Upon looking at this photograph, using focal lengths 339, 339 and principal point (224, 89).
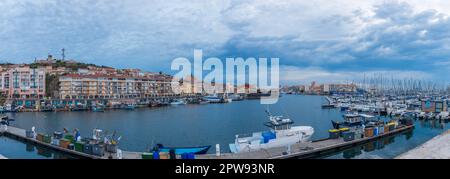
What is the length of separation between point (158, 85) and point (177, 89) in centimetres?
809

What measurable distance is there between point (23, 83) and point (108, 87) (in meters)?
11.3

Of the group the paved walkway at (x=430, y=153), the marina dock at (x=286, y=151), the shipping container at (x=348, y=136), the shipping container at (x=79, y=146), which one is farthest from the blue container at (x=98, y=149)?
the shipping container at (x=348, y=136)

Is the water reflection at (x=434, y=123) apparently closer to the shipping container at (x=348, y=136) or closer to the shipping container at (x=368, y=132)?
the shipping container at (x=368, y=132)

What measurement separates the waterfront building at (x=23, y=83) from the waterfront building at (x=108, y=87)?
2.79 m

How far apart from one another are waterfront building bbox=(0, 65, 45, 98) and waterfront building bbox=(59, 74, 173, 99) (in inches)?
110

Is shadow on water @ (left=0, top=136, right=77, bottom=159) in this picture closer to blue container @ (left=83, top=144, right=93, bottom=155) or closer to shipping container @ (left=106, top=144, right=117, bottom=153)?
blue container @ (left=83, top=144, right=93, bottom=155)

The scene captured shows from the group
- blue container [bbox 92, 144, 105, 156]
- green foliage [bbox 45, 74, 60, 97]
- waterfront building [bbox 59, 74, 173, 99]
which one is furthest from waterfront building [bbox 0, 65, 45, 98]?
blue container [bbox 92, 144, 105, 156]

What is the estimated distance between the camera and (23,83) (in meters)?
46.0

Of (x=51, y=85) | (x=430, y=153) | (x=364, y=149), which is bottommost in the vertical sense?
(x=364, y=149)

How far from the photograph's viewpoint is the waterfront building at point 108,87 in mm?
48000

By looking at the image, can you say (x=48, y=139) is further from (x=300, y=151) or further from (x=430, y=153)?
(x=430, y=153)

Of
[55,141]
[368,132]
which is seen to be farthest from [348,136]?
[55,141]
